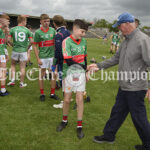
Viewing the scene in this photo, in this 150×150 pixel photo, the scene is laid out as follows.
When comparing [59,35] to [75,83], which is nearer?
[75,83]

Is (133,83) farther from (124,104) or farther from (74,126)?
(74,126)

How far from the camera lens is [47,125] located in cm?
409

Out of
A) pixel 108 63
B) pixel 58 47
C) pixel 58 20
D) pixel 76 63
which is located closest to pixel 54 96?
pixel 58 47

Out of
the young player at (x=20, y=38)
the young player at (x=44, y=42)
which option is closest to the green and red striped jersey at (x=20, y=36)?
the young player at (x=20, y=38)

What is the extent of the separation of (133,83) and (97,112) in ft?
7.20

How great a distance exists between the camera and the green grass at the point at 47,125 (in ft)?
11.1

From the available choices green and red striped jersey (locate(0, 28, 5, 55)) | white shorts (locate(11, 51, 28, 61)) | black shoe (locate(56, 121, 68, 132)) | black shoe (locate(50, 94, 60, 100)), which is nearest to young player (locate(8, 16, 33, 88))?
white shorts (locate(11, 51, 28, 61))

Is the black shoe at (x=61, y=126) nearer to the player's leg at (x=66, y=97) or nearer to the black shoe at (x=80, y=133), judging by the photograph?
the player's leg at (x=66, y=97)

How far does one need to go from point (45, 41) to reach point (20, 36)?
142cm

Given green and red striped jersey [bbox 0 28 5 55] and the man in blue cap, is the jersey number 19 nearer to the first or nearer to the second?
green and red striped jersey [bbox 0 28 5 55]

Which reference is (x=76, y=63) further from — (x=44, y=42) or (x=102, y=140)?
(x=44, y=42)

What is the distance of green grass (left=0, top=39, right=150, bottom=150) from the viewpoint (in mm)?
3381

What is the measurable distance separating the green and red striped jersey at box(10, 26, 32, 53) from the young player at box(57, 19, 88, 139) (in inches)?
123

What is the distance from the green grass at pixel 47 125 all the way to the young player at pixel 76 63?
0.37m
